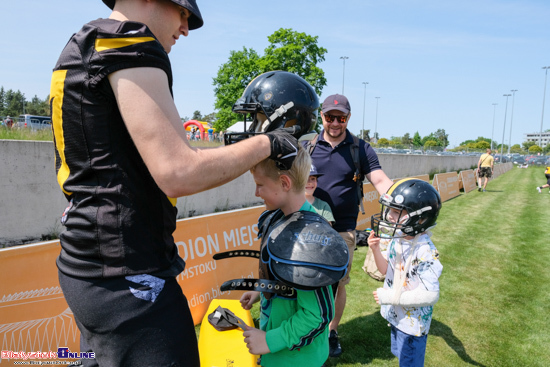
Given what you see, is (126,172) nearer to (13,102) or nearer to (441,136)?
(13,102)

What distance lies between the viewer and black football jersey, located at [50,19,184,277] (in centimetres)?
127

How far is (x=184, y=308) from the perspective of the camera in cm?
157

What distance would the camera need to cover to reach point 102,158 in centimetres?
134

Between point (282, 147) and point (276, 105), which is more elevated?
point (276, 105)

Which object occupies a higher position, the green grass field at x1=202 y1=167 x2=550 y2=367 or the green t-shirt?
the green t-shirt

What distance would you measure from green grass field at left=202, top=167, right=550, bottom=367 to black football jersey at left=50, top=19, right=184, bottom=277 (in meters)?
3.39

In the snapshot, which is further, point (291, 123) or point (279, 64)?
point (279, 64)

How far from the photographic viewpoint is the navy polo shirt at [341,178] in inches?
170

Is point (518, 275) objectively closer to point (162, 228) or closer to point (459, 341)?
point (459, 341)

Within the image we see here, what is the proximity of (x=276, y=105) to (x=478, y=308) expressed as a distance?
5500 millimetres

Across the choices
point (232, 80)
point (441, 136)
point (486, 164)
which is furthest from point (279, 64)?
point (441, 136)

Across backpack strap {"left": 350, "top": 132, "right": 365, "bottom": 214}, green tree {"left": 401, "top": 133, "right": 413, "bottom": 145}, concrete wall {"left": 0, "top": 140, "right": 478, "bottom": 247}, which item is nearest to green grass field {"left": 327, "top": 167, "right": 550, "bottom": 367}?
backpack strap {"left": 350, "top": 132, "right": 365, "bottom": 214}

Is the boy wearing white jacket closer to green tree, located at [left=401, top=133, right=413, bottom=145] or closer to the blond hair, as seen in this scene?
the blond hair

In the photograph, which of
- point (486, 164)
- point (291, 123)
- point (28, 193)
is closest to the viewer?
point (291, 123)
